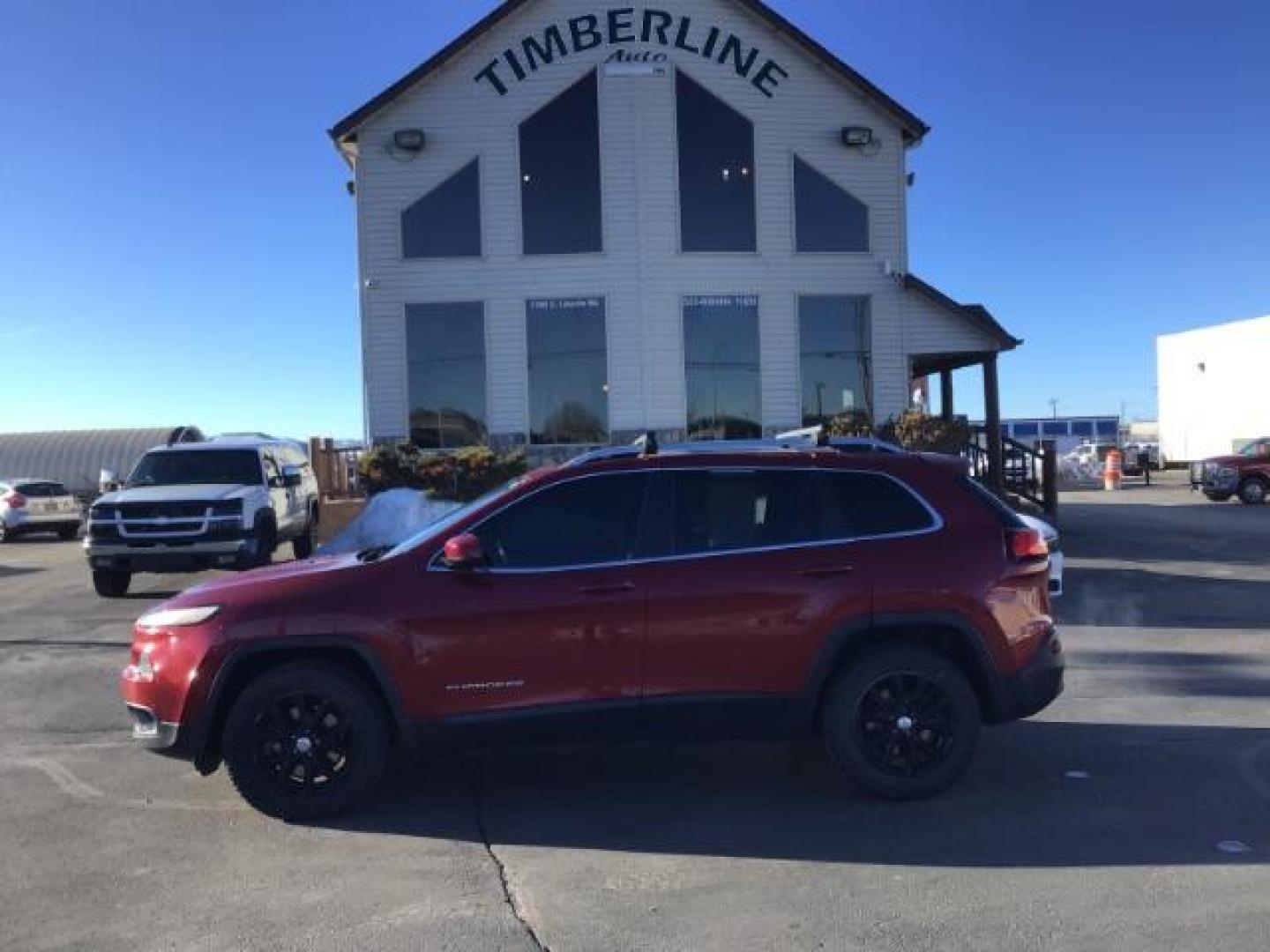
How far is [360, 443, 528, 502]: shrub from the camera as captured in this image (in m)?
15.6

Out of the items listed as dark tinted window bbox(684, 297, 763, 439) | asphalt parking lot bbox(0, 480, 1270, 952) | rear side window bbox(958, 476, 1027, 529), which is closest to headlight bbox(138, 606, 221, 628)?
asphalt parking lot bbox(0, 480, 1270, 952)

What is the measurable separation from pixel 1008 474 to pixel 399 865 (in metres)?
16.8

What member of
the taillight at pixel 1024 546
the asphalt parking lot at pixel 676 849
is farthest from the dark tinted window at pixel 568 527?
the taillight at pixel 1024 546

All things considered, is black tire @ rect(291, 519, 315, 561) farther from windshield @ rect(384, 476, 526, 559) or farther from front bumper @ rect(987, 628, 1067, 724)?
front bumper @ rect(987, 628, 1067, 724)

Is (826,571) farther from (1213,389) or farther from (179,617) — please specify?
(1213,389)

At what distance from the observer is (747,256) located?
1794 cm

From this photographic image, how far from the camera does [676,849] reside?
489cm

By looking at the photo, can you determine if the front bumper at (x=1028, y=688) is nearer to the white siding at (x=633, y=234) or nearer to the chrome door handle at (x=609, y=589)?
the chrome door handle at (x=609, y=589)

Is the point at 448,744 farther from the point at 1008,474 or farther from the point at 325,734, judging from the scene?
the point at 1008,474

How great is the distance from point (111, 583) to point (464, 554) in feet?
34.0

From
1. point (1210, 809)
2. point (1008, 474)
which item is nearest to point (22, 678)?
point (1210, 809)

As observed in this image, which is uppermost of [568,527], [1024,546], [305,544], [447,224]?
[447,224]

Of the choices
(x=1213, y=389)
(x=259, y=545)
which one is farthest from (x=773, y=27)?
(x=1213, y=389)

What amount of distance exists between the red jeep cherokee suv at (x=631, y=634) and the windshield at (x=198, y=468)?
30.1 feet
